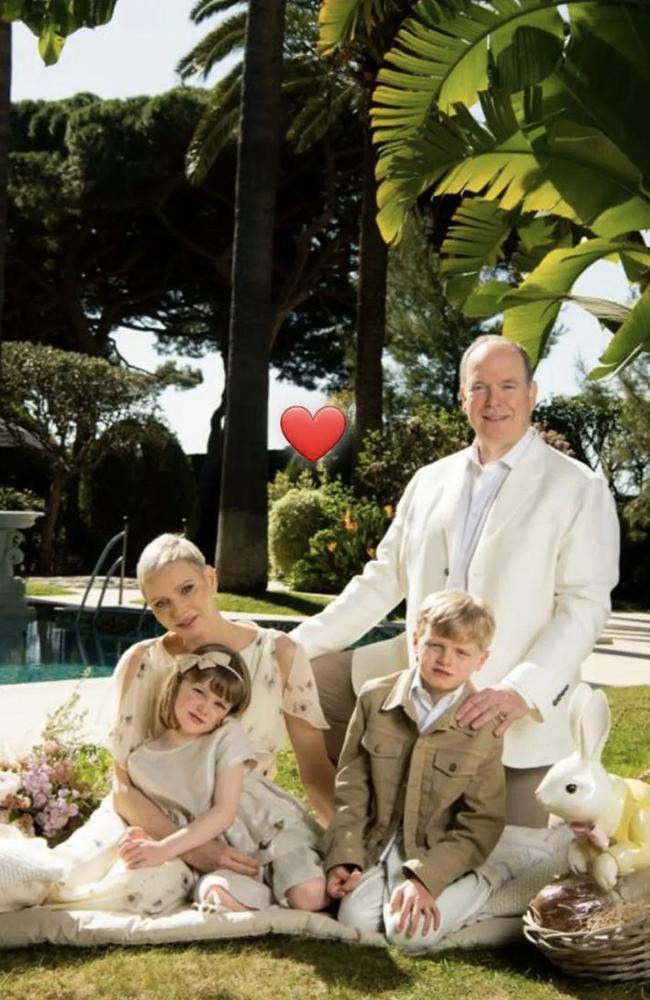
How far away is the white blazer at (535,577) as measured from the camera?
3697 mm

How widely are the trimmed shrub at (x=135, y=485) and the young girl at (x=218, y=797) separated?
581 inches

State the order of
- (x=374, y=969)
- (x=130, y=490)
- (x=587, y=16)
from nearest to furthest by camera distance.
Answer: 1. (x=374, y=969)
2. (x=587, y=16)
3. (x=130, y=490)

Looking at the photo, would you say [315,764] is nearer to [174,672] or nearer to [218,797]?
[218,797]

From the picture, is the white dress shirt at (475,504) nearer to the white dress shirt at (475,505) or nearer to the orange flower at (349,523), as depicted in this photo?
the white dress shirt at (475,505)

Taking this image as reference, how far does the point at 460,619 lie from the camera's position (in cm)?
343

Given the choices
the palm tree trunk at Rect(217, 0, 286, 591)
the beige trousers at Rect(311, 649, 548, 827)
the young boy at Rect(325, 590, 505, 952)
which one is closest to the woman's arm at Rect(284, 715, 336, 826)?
the beige trousers at Rect(311, 649, 548, 827)

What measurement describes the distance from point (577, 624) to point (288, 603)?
9277 millimetres

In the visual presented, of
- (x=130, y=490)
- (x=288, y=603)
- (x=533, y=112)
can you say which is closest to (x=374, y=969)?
(x=533, y=112)

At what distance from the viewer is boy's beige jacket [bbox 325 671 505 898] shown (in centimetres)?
348

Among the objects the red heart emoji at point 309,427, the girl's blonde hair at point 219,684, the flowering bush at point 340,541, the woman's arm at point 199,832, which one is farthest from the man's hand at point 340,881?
the red heart emoji at point 309,427

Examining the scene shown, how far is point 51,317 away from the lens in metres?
25.8

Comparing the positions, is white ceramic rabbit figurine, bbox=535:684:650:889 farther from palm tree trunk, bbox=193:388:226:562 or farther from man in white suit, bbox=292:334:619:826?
palm tree trunk, bbox=193:388:226:562

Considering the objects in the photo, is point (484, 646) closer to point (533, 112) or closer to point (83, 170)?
point (533, 112)

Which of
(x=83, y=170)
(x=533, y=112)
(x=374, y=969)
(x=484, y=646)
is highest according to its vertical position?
(x=83, y=170)
